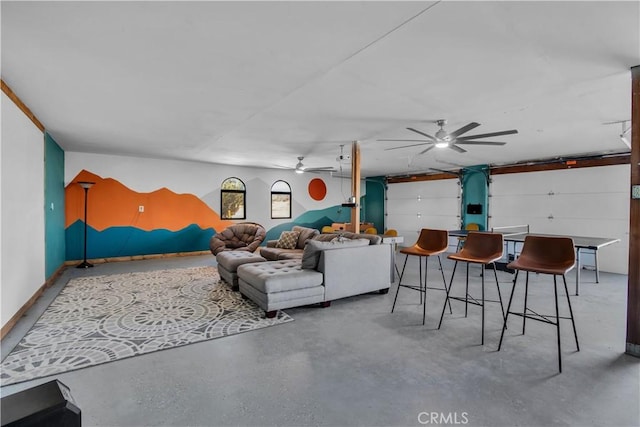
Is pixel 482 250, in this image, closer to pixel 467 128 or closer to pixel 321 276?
pixel 467 128

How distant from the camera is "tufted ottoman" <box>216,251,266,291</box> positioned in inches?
185

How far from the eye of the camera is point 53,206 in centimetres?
539

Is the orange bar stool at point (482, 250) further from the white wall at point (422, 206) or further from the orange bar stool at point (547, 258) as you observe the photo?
the white wall at point (422, 206)

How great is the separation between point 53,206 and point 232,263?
11.4 ft

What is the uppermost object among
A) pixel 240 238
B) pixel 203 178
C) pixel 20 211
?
Result: pixel 203 178

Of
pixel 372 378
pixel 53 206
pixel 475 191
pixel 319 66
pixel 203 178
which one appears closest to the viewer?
pixel 372 378

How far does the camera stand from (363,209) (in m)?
12.1

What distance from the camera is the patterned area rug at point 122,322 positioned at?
103 inches

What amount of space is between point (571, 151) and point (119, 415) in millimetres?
8401

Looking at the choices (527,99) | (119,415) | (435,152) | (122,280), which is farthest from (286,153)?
(119,415)

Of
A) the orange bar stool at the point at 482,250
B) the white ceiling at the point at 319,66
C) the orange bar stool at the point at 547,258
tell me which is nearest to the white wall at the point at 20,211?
the white ceiling at the point at 319,66

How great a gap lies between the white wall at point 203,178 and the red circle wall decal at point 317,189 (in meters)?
0.13

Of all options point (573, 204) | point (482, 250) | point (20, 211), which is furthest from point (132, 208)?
point (573, 204)

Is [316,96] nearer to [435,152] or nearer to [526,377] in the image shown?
[526,377]
